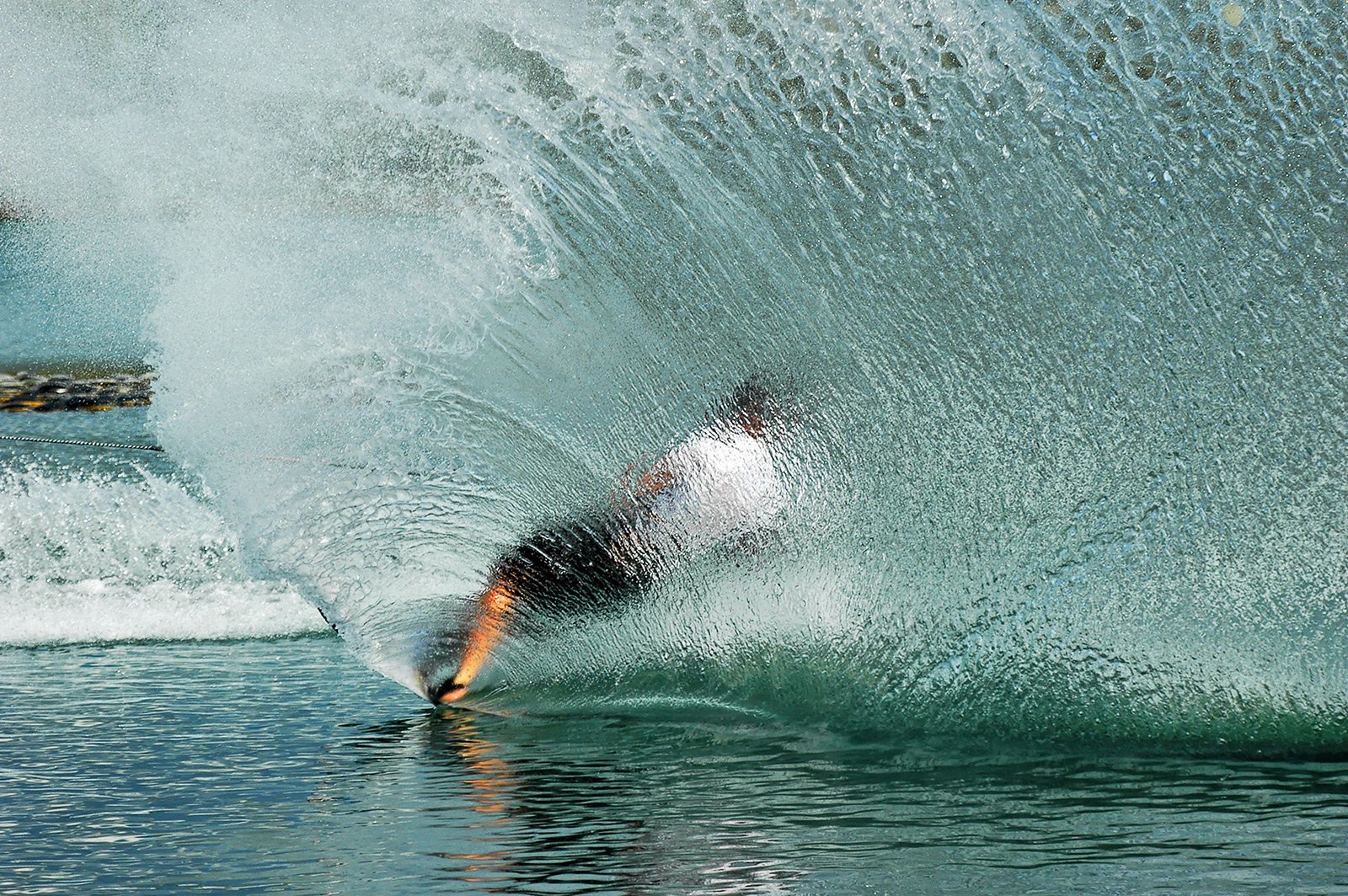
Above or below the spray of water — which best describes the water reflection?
below

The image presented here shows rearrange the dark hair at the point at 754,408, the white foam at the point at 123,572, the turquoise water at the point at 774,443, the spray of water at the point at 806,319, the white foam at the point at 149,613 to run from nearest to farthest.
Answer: the turquoise water at the point at 774,443
the spray of water at the point at 806,319
the dark hair at the point at 754,408
the white foam at the point at 149,613
the white foam at the point at 123,572

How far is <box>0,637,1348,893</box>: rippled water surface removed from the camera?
11.1 feet

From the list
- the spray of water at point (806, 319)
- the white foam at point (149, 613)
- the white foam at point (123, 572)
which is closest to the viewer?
the spray of water at point (806, 319)

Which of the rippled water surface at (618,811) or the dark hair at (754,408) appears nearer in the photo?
the rippled water surface at (618,811)

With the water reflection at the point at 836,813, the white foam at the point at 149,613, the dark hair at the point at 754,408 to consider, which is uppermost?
the white foam at the point at 149,613

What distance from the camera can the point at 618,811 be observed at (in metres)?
4.07

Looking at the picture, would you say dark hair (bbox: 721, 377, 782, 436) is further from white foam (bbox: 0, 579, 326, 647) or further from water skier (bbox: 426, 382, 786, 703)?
white foam (bbox: 0, 579, 326, 647)

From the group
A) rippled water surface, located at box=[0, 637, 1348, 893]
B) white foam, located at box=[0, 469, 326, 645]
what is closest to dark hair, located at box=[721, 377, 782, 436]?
rippled water surface, located at box=[0, 637, 1348, 893]

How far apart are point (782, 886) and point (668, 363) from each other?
8.71 ft

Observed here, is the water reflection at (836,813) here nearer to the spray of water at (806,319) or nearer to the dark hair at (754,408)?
the spray of water at (806,319)

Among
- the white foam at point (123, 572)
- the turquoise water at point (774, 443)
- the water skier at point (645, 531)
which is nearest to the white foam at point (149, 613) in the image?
the white foam at point (123, 572)

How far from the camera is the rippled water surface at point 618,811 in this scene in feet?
11.1

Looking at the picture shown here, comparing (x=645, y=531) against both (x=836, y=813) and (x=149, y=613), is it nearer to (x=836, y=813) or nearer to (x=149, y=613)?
(x=836, y=813)

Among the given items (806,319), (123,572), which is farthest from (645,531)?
(123,572)
